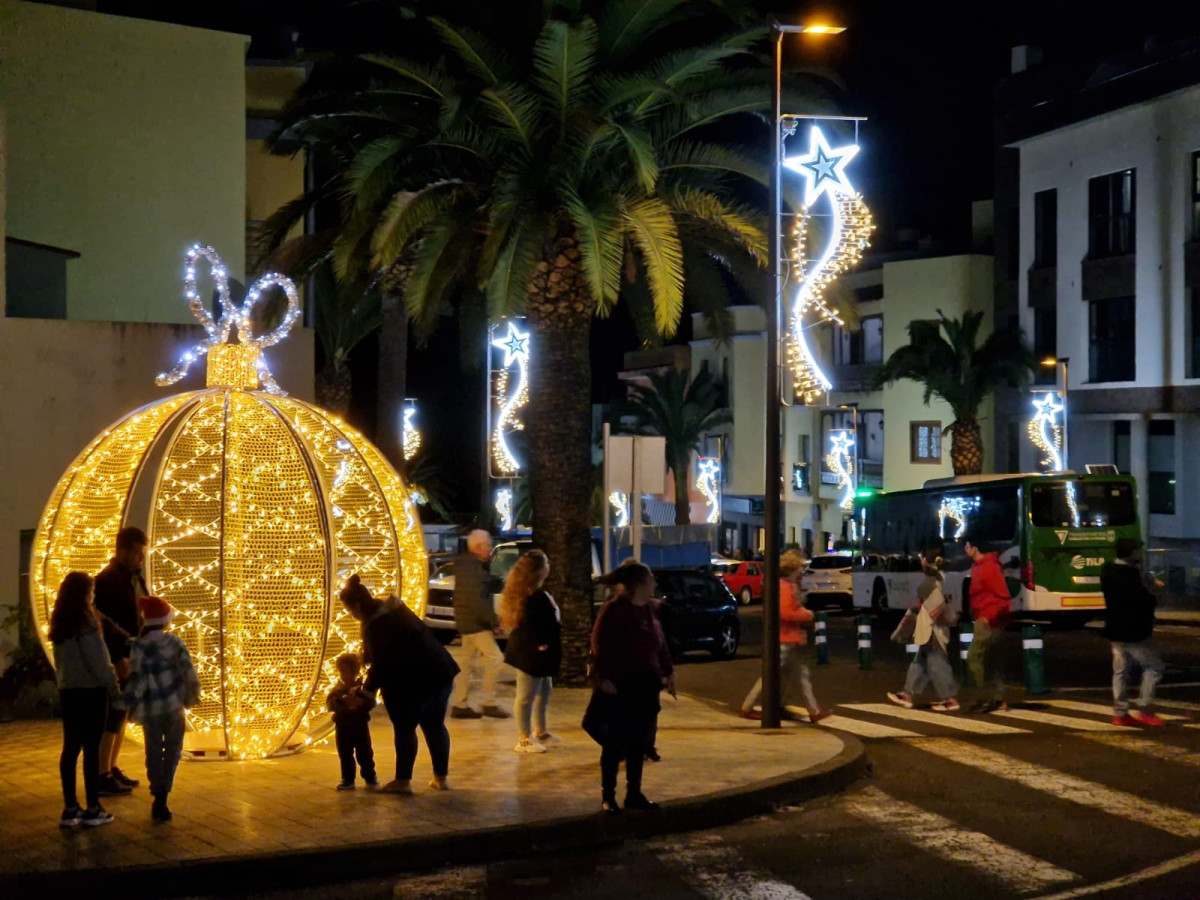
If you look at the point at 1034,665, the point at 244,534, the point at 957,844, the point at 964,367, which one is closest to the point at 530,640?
the point at 244,534

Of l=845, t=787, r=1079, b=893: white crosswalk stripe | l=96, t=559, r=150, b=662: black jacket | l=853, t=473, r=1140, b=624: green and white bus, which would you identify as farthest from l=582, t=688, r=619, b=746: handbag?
l=853, t=473, r=1140, b=624: green and white bus

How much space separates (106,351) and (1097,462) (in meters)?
35.5

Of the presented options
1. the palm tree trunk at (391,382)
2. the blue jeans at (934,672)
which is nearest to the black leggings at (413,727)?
the blue jeans at (934,672)

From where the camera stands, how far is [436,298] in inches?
774

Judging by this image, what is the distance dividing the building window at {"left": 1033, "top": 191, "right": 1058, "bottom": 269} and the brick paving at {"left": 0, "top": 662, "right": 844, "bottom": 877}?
36.2 metres

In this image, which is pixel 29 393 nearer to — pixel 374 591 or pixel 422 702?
pixel 374 591

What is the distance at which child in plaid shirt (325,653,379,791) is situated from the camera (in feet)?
35.6

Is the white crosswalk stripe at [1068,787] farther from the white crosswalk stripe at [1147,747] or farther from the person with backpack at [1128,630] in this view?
the person with backpack at [1128,630]

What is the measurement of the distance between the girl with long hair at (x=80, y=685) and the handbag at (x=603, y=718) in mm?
3012

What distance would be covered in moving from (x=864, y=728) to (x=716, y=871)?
24.4 ft


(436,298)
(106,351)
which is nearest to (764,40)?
(436,298)

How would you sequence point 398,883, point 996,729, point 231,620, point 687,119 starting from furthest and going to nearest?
1. point 687,119
2. point 996,729
3. point 231,620
4. point 398,883

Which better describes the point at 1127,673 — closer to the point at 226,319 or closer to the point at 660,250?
the point at 660,250

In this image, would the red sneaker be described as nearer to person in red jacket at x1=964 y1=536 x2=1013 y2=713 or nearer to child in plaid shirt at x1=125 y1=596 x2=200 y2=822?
person in red jacket at x1=964 y1=536 x2=1013 y2=713
